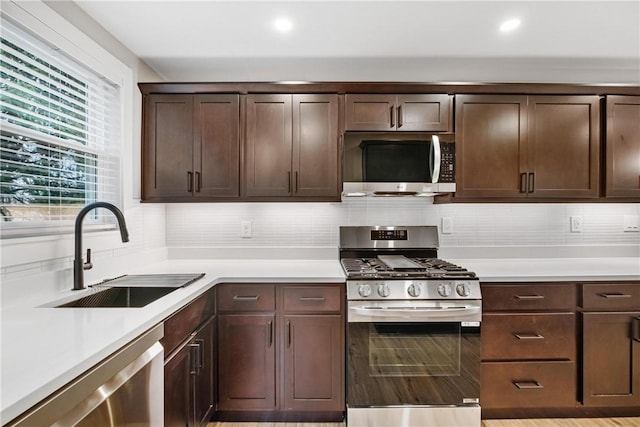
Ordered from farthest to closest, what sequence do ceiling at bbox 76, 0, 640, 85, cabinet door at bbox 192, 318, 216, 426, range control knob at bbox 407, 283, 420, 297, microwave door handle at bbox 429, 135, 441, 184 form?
microwave door handle at bbox 429, 135, 441, 184 < range control knob at bbox 407, 283, 420, 297 < ceiling at bbox 76, 0, 640, 85 < cabinet door at bbox 192, 318, 216, 426

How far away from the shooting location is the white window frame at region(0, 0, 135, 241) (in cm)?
148

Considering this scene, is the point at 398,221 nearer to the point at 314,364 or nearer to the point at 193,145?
the point at 314,364

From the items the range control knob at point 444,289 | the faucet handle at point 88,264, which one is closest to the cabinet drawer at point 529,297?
the range control knob at point 444,289

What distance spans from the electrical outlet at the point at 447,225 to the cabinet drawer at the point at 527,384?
3.26ft

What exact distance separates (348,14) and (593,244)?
250cm

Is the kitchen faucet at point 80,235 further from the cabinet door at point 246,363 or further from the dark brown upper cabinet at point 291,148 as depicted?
the dark brown upper cabinet at point 291,148

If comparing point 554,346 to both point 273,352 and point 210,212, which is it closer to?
point 273,352

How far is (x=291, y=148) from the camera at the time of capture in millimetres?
2393

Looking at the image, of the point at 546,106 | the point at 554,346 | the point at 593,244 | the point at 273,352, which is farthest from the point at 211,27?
the point at 593,244

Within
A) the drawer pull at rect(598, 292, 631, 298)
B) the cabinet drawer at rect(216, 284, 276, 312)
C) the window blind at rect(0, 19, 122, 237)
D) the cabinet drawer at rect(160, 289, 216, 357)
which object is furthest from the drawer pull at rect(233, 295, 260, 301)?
the drawer pull at rect(598, 292, 631, 298)

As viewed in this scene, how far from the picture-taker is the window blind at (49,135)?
146 centimetres

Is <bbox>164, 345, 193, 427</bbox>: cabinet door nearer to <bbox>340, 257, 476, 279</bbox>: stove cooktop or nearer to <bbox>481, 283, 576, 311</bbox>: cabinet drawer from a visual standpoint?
<bbox>340, 257, 476, 279</bbox>: stove cooktop

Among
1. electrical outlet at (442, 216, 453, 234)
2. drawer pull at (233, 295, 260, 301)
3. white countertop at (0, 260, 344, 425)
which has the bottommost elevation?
drawer pull at (233, 295, 260, 301)

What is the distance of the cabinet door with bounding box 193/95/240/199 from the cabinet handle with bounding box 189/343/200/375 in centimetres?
103
